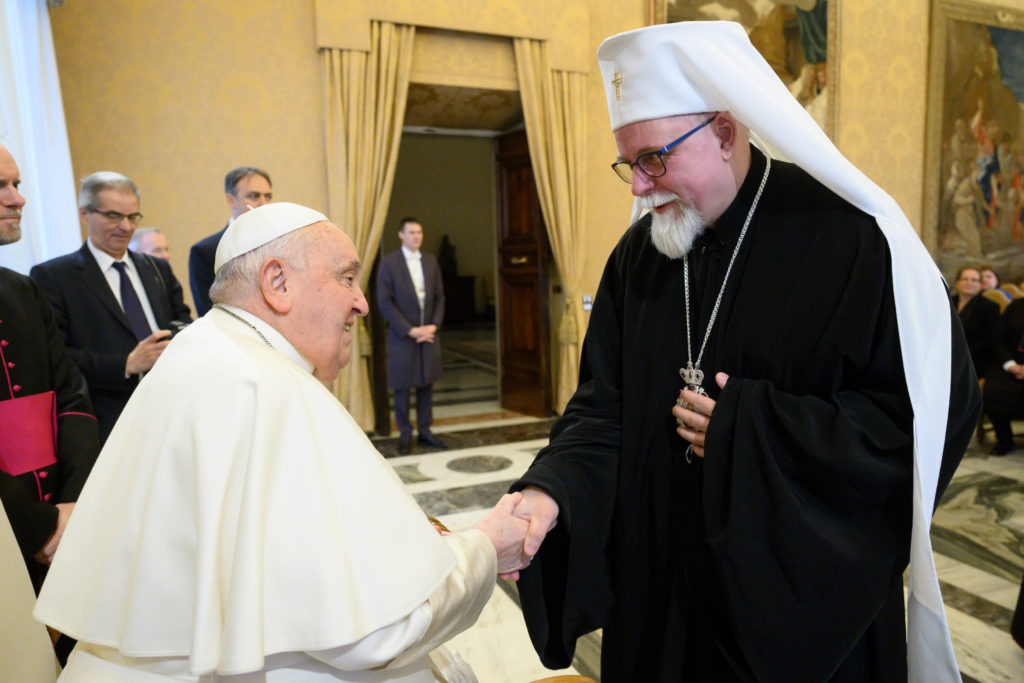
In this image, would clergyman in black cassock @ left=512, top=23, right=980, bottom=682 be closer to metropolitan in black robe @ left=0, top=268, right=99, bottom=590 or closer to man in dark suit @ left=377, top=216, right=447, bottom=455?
metropolitan in black robe @ left=0, top=268, right=99, bottom=590

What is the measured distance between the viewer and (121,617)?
1.17 metres

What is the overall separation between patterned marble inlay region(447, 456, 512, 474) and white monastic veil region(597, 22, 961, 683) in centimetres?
424

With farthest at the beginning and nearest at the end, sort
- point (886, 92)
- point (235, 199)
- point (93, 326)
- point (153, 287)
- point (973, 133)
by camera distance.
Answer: point (973, 133), point (886, 92), point (235, 199), point (153, 287), point (93, 326)

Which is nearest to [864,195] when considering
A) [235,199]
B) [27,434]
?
[27,434]

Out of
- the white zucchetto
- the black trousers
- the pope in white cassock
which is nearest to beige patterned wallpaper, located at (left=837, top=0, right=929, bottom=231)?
the black trousers

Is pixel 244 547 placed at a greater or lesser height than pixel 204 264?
lesser

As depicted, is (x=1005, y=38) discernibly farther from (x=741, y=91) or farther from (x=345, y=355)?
(x=345, y=355)

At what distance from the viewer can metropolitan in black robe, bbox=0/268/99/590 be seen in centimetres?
185

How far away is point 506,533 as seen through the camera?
1438 millimetres

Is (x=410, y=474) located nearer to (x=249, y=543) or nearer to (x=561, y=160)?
(x=561, y=160)

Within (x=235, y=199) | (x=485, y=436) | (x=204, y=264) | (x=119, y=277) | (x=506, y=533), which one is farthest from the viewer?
(x=485, y=436)

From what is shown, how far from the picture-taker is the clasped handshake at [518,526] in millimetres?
1434

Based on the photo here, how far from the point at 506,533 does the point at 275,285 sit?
2.32 ft

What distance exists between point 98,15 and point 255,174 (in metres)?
2.85
